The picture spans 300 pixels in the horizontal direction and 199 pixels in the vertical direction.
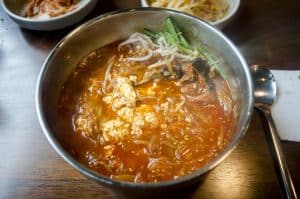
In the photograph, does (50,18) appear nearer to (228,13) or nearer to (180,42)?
(180,42)

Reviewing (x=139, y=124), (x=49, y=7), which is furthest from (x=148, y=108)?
(x=49, y=7)

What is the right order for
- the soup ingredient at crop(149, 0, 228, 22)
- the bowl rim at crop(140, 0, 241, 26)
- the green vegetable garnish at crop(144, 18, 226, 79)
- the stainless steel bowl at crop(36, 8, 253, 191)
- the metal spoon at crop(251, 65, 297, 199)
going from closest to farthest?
the stainless steel bowl at crop(36, 8, 253, 191) → the metal spoon at crop(251, 65, 297, 199) → the green vegetable garnish at crop(144, 18, 226, 79) → the bowl rim at crop(140, 0, 241, 26) → the soup ingredient at crop(149, 0, 228, 22)

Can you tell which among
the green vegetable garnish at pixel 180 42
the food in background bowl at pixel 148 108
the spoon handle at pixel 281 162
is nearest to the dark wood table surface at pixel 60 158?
the spoon handle at pixel 281 162

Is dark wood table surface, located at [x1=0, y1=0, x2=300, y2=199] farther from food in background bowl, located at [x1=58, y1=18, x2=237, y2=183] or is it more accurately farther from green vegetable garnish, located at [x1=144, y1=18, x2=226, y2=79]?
green vegetable garnish, located at [x1=144, y1=18, x2=226, y2=79]

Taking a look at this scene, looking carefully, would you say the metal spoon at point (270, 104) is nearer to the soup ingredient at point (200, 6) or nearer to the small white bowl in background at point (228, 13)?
the small white bowl in background at point (228, 13)

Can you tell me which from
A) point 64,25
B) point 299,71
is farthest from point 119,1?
point 299,71

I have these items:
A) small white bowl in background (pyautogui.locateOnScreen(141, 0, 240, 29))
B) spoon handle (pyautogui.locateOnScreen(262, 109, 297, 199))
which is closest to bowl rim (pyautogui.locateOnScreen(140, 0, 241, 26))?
small white bowl in background (pyautogui.locateOnScreen(141, 0, 240, 29))

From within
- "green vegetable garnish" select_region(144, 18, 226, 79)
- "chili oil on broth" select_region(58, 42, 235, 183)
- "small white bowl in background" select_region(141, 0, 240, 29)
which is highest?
"green vegetable garnish" select_region(144, 18, 226, 79)

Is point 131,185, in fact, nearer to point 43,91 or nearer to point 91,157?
point 91,157
